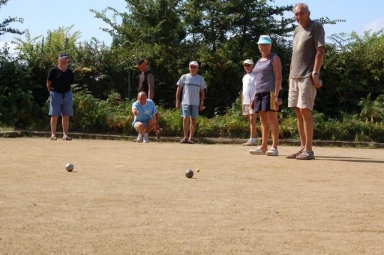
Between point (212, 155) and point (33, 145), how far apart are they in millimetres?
3450

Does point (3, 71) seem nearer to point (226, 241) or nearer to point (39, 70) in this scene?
point (39, 70)

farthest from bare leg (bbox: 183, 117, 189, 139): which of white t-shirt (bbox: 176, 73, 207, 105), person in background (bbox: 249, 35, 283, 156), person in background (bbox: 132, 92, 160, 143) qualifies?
person in background (bbox: 249, 35, 283, 156)

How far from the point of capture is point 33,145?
39.6 feet

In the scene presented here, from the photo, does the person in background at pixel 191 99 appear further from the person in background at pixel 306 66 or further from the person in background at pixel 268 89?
→ the person in background at pixel 306 66

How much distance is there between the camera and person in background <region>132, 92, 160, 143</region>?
45.6ft

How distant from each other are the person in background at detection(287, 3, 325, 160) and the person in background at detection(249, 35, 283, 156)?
20.5 inches

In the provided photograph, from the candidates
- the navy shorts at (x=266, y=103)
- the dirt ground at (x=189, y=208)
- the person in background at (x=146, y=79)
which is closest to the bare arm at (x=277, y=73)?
the navy shorts at (x=266, y=103)

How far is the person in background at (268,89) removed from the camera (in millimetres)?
10047

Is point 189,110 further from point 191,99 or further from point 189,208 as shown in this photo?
point 189,208

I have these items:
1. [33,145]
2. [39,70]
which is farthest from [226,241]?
[39,70]

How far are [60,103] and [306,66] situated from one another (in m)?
6.17

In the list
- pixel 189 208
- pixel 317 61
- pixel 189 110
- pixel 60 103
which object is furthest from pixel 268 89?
pixel 60 103

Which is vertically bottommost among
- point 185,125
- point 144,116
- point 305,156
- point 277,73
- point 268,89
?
point 305,156

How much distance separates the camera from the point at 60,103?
1398 centimetres
